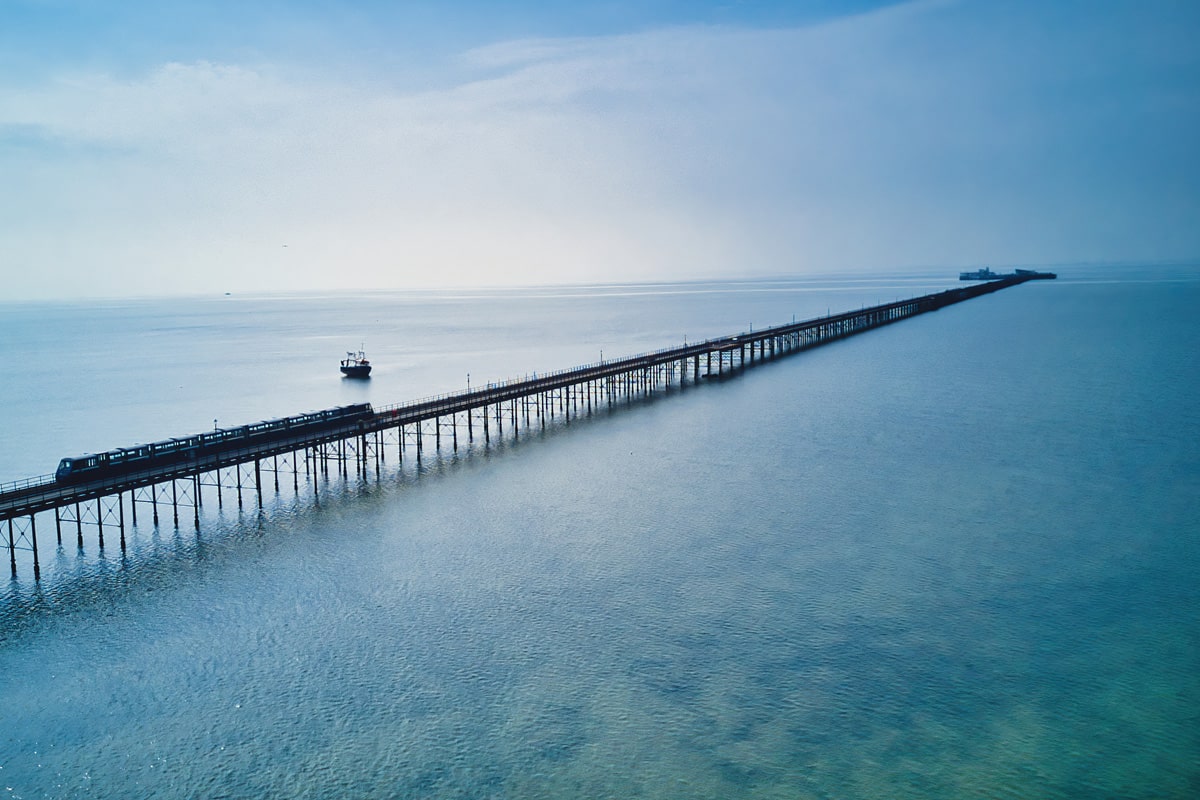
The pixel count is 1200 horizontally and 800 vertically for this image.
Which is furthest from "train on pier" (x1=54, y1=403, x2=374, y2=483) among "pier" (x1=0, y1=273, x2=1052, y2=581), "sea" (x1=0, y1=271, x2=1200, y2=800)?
"sea" (x1=0, y1=271, x2=1200, y2=800)

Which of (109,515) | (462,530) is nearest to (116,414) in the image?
(109,515)

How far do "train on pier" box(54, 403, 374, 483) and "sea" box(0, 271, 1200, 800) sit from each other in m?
3.50

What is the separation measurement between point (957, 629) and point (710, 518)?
15581 millimetres

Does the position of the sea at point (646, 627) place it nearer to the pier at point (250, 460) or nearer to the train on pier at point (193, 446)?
the pier at point (250, 460)

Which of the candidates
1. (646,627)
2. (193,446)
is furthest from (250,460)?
(646,627)

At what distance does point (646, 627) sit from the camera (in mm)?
32688

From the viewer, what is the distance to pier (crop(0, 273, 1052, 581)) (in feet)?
136

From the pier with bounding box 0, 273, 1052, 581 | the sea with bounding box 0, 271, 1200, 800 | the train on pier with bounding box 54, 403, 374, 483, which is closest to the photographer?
the sea with bounding box 0, 271, 1200, 800

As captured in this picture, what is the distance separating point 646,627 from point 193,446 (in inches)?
1181

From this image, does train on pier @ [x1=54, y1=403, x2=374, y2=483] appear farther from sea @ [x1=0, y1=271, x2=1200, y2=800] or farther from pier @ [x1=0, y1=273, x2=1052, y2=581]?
sea @ [x1=0, y1=271, x2=1200, y2=800]

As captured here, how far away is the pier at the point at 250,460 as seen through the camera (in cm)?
4156

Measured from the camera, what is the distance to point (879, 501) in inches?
1890

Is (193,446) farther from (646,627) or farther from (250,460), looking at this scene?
(646,627)

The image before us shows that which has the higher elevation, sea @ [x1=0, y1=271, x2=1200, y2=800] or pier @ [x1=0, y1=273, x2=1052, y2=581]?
pier @ [x1=0, y1=273, x2=1052, y2=581]
